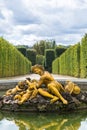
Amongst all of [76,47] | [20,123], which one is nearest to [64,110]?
[20,123]

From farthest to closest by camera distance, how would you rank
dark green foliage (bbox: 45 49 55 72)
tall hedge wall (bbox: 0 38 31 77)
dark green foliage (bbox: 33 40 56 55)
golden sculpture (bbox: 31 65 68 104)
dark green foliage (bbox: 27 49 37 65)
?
dark green foliage (bbox: 33 40 56 55)
dark green foliage (bbox: 27 49 37 65)
dark green foliage (bbox: 45 49 55 72)
tall hedge wall (bbox: 0 38 31 77)
golden sculpture (bbox: 31 65 68 104)

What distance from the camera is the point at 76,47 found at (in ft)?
120

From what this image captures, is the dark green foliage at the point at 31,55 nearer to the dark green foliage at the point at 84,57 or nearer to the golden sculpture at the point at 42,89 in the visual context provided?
the dark green foliage at the point at 84,57

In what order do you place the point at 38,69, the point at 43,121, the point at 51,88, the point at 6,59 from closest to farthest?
the point at 43,121
the point at 51,88
the point at 38,69
the point at 6,59

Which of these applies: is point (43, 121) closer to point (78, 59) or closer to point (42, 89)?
point (42, 89)

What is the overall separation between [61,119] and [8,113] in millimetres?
1539

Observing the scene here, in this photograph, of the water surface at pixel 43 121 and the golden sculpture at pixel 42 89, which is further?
the golden sculpture at pixel 42 89

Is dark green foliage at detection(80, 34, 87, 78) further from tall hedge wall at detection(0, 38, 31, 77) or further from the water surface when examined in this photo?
the water surface

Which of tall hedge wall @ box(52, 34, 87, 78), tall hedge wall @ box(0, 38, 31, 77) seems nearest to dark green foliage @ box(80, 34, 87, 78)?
tall hedge wall @ box(52, 34, 87, 78)

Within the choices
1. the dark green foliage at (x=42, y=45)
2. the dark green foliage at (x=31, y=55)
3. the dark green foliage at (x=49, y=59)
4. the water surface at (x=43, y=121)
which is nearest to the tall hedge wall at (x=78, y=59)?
the water surface at (x=43, y=121)

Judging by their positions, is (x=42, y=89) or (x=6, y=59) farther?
(x=6, y=59)

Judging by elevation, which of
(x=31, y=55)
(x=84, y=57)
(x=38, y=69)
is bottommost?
(x=31, y=55)

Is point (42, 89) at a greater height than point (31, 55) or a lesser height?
greater

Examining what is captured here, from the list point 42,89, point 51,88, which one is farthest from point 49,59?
point 51,88
